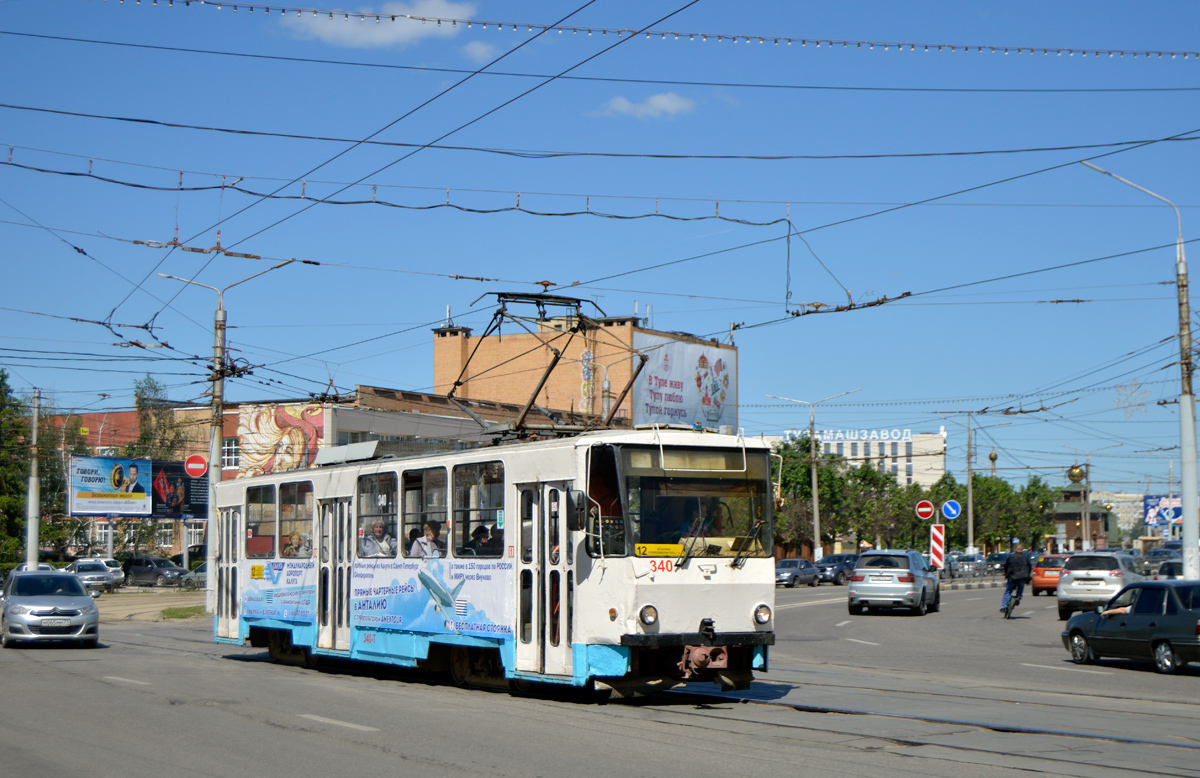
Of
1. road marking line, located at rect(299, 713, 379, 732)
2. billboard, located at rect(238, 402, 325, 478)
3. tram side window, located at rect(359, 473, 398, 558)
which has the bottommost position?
road marking line, located at rect(299, 713, 379, 732)

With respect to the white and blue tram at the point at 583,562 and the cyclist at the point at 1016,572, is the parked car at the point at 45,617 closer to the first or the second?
the white and blue tram at the point at 583,562

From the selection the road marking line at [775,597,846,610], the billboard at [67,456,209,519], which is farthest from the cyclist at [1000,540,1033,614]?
the billboard at [67,456,209,519]

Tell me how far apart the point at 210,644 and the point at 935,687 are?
14752 millimetres

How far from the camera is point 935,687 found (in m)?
14.9

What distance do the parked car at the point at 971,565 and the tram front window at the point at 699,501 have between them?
51395 millimetres

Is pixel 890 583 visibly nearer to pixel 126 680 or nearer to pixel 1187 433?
pixel 1187 433

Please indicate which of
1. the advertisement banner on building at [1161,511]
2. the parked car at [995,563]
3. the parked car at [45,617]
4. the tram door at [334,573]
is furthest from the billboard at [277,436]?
the advertisement banner on building at [1161,511]

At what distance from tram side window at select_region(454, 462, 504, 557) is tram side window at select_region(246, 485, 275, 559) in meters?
5.49

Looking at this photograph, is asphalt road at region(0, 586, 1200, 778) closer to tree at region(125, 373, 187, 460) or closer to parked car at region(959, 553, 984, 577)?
A: parked car at region(959, 553, 984, 577)

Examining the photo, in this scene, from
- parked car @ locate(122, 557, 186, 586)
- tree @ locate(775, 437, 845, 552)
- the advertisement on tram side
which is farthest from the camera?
tree @ locate(775, 437, 845, 552)

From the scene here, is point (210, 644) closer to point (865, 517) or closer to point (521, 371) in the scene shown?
point (521, 371)

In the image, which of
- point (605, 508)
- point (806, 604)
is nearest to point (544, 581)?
point (605, 508)

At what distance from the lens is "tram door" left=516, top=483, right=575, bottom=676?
41.3ft

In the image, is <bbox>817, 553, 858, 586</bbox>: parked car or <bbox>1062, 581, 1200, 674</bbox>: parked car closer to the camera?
<bbox>1062, 581, 1200, 674</bbox>: parked car
